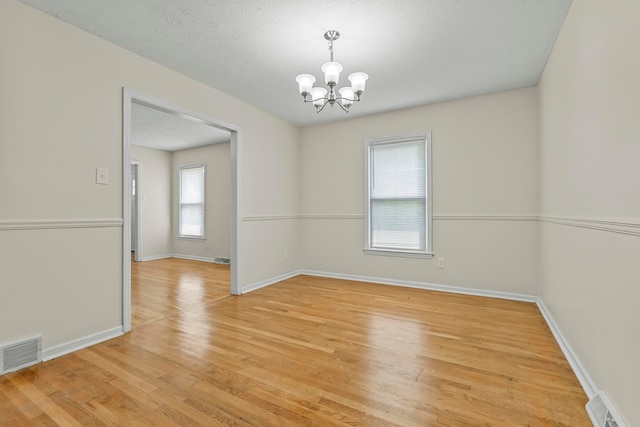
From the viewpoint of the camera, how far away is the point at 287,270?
15.4 ft

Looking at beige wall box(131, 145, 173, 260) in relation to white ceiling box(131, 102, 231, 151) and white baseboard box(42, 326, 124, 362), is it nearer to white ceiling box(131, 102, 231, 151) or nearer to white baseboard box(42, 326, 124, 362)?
white ceiling box(131, 102, 231, 151)

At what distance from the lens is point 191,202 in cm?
661

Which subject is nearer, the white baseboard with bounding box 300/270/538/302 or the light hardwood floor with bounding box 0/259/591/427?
the light hardwood floor with bounding box 0/259/591/427

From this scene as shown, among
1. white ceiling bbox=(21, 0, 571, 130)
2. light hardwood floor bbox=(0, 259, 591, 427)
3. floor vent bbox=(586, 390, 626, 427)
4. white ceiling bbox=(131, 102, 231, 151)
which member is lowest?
light hardwood floor bbox=(0, 259, 591, 427)

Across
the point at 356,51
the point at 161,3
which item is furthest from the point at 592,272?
the point at 161,3

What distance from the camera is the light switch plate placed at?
2404mm

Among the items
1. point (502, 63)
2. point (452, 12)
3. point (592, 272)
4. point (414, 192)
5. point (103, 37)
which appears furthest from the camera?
point (414, 192)

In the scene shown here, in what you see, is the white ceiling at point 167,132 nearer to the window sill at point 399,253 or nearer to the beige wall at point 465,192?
the beige wall at point 465,192

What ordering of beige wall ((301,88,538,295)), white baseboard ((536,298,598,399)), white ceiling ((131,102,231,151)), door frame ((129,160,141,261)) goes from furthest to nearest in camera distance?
door frame ((129,160,141,261)), white ceiling ((131,102,231,151)), beige wall ((301,88,538,295)), white baseboard ((536,298,598,399))

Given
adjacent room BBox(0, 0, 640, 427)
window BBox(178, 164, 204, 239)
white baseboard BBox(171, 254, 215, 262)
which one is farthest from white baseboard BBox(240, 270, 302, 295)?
window BBox(178, 164, 204, 239)

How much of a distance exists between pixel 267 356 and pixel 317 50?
99.4 inches

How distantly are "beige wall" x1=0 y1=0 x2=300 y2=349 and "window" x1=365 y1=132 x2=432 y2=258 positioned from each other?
2.83 m

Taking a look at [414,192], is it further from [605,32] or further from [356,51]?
[605,32]

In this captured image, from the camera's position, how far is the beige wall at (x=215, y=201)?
6.03 metres
